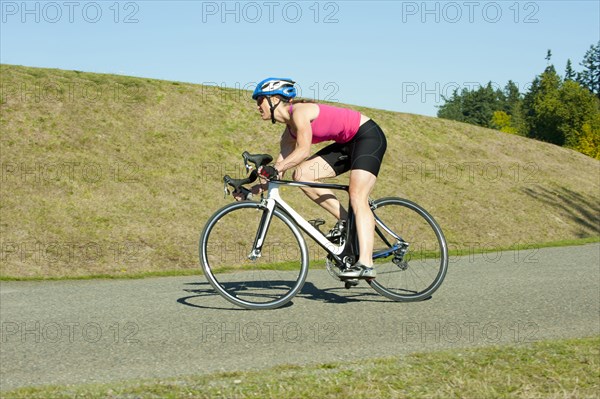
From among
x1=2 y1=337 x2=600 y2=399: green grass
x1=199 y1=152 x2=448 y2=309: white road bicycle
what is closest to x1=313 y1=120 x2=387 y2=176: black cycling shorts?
x1=199 y1=152 x2=448 y2=309: white road bicycle

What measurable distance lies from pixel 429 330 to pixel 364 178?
4.61ft

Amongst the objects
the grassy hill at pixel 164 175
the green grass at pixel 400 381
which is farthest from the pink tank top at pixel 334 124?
the grassy hill at pixel 164 175

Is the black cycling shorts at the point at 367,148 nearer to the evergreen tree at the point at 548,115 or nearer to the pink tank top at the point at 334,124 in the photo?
the pink tank top at the point at 334,124

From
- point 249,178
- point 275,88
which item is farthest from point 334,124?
point 249,178

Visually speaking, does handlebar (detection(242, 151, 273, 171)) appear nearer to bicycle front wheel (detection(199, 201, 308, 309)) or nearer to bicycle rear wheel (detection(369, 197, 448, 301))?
bicycle front wheel (detection(199, 201, 308, 309))

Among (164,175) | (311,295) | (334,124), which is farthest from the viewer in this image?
(164,175)

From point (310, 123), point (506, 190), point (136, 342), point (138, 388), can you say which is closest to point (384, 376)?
point (138, 388)

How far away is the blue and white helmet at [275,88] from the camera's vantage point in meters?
6.17

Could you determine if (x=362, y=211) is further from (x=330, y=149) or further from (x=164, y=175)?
(x=164, y=175)

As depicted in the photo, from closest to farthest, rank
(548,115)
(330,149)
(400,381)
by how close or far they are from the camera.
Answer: (400,381) → (330,149) → (548,115)

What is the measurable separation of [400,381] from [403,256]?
3.15 metres

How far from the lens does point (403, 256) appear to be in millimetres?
6941

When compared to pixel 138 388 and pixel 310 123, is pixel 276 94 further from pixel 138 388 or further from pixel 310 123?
pixel 138 388

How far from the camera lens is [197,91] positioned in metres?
25.5
